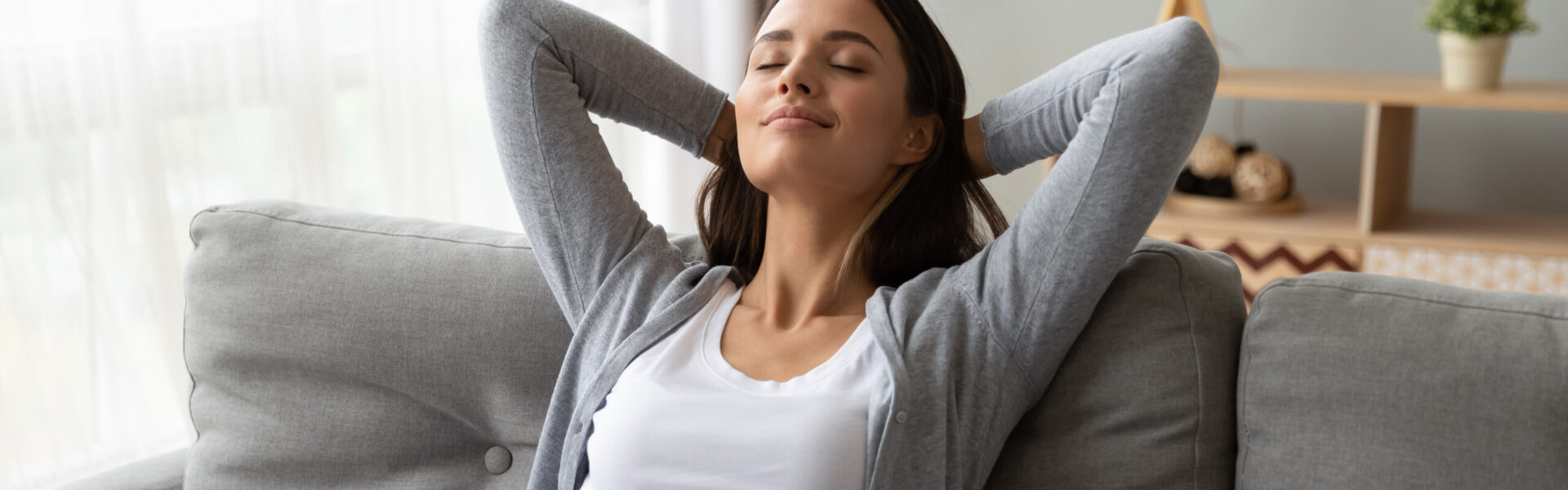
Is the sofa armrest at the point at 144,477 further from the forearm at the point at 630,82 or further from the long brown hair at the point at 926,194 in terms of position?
the long brown hair at the point at 926,194

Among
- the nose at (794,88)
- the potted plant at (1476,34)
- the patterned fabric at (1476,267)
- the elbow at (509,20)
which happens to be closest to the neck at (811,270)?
the nose at (794,88)

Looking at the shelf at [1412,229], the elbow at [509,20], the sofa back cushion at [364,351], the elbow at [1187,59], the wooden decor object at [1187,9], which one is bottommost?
the shelf at [1412,229]

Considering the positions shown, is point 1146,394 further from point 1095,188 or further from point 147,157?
point 147,157

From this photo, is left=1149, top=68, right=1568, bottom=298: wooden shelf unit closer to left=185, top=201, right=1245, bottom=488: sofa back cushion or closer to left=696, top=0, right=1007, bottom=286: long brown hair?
left=696, top=0, right=1007, bottom=286: long brown hair

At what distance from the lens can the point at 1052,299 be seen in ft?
3.79

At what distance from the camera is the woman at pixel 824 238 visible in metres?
1.14

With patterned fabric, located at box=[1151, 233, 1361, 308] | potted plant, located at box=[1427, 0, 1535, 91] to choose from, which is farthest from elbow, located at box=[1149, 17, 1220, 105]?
potted plant, located at box=[1427, 0, 1535, 91]

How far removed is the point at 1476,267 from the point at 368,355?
2204 mm

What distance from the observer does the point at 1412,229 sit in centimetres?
273

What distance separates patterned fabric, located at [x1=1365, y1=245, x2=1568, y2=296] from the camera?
2.54m

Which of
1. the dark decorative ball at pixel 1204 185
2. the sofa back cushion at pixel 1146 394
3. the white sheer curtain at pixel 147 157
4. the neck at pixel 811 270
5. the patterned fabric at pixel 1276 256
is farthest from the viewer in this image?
the dark decorative ball at pixel 1204 185

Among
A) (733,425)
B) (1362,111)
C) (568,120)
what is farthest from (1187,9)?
(733,425)

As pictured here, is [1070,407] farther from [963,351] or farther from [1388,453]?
[1388,453]

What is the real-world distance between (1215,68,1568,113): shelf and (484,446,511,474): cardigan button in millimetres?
1868
